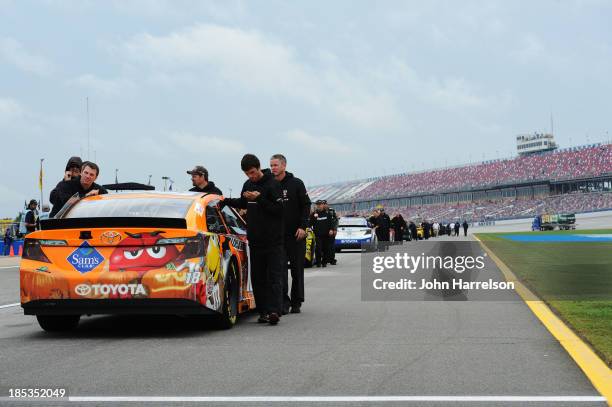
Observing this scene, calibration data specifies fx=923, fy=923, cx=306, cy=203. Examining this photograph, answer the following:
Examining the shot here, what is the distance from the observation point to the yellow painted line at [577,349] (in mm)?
5633

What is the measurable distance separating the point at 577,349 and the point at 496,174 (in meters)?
133

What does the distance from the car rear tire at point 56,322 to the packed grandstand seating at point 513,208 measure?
107669 mm

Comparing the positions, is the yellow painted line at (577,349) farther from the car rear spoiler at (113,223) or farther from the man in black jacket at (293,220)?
the car rear spoiler at (113,223)

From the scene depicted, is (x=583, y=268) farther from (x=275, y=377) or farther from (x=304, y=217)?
(x=275, y=377)

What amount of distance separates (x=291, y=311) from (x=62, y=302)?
3.40 metres

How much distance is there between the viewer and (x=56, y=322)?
8836 mm

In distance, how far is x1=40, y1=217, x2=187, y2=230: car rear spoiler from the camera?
321 inches

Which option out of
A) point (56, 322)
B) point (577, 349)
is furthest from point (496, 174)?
point (577, 349)

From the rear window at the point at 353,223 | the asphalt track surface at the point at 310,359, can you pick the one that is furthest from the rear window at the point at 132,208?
the rear window at the point at 353,223

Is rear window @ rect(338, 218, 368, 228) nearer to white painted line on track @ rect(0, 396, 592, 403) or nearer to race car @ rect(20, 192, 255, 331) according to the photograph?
race car @ rect(20, 192, 255, 331)

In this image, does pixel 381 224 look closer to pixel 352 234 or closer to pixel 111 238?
pixel 352 234

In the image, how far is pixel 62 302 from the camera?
26.5 feet

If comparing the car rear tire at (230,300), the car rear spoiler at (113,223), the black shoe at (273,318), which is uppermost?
the car rear spoiler at (113,223)

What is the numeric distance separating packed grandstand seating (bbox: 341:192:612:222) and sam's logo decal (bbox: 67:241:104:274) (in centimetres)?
10831
